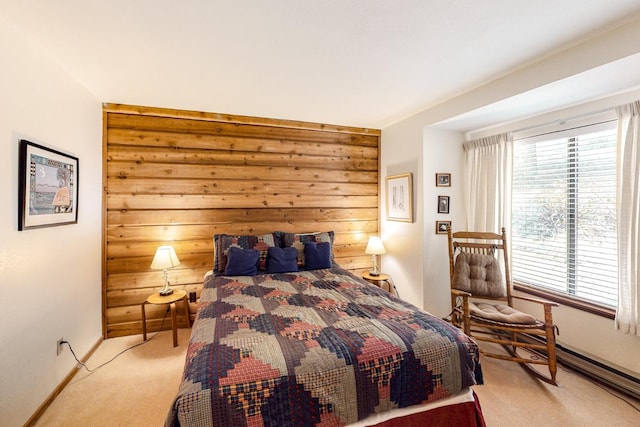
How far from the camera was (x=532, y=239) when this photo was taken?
286 centimetres

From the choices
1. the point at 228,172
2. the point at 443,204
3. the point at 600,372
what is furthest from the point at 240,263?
the point at 600,372

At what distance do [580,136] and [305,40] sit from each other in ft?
8.34

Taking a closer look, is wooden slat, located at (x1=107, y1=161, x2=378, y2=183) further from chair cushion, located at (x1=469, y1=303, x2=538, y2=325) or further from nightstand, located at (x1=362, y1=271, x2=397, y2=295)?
chair cushion, located at (x1=469, y1=303, x2=538, y2=325)

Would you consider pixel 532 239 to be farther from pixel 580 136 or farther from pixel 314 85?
pixel 314 85

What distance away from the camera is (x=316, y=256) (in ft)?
10.1

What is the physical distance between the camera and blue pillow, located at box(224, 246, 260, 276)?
2.81 metres

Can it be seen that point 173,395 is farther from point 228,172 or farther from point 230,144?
point 230,144

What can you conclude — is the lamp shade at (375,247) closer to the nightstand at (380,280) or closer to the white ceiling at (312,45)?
the nightstand at (380,280)

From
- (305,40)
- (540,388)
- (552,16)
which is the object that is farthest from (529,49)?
(540,388)

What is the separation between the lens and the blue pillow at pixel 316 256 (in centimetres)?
308

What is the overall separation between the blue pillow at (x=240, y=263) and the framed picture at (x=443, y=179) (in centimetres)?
227

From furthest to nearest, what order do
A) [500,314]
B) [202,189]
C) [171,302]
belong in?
[202,189]
[171,302]
[500,314]

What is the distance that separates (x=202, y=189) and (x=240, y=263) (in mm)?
1063

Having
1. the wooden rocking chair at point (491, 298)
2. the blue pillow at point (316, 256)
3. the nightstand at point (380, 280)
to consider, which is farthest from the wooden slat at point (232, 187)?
the wooden rocking chair at point (491, 298)
